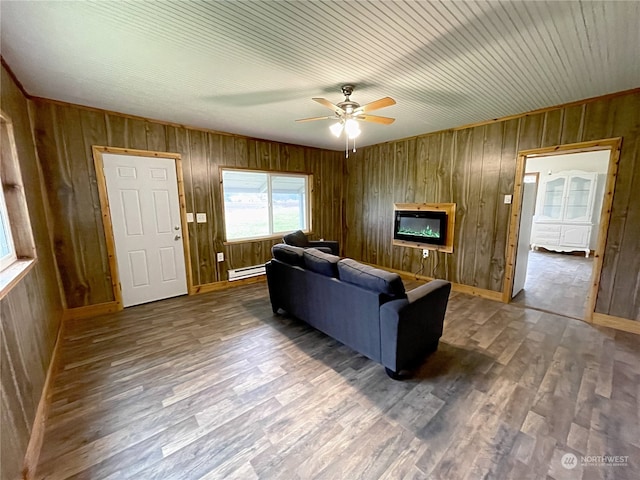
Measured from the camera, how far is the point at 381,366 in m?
2.29

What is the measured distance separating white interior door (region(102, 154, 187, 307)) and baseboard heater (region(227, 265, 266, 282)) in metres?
0.76

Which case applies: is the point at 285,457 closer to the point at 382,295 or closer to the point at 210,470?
the point at 210,470

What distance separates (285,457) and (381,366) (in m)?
1.10

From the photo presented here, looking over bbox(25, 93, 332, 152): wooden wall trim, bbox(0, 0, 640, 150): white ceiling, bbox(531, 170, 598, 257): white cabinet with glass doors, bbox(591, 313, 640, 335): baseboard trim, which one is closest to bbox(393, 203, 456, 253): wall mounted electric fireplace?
bbox(0, 0, 640, 150): white ceiling

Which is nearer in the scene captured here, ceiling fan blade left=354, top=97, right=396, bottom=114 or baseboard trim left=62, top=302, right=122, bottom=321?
ceiling fan blade left=354, top=97, right=396, bottom=114

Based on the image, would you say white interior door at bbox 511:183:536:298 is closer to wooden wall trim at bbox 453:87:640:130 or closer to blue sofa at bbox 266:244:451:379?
wooden wall trim at bbox 453:87:640:130

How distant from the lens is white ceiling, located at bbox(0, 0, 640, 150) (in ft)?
4.90

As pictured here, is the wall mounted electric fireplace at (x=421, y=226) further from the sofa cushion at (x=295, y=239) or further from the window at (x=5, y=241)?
the window at (x=5, y=241)

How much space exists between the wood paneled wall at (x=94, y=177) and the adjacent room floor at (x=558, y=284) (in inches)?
167

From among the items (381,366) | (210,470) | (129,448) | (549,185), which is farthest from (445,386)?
(549,185)

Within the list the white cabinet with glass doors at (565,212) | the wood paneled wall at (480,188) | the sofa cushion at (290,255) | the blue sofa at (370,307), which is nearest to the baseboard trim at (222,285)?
the sofa cushion at (290,255)

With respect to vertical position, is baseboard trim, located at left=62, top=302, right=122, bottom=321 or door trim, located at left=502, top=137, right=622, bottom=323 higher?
Result: door trim, located at left=502, top=137, right=622, bottom=323

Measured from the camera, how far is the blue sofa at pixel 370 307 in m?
2.01

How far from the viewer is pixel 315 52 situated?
1.90m
